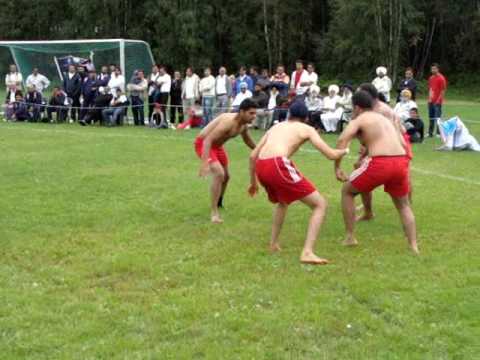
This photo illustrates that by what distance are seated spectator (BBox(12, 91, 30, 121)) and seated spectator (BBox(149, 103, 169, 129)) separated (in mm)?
4330

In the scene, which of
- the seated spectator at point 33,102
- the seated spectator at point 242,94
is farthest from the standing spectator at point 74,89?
the seated spectator at point 242,94

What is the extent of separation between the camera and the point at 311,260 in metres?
6.98

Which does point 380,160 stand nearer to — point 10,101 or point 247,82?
point 247,82

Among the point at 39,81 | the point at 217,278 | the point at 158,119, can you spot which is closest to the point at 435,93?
the point at 158,119

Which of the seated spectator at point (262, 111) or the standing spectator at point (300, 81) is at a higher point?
the standing spectator at point (300, 81)

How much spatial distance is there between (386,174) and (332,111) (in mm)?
12162

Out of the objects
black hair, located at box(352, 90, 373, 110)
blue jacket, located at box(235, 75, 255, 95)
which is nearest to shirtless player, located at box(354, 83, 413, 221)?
black hair, located at box(352, 90, 373, 110)

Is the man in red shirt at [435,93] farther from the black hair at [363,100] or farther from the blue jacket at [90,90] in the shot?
the black hair at [363,100]

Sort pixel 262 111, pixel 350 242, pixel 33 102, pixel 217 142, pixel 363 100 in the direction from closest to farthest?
pixel 363 100, pixel 350 242, pixel 217 142, pixel 262 111, pixel 33 102

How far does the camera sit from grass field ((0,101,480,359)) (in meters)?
5.07

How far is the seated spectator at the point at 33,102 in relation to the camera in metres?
22.8

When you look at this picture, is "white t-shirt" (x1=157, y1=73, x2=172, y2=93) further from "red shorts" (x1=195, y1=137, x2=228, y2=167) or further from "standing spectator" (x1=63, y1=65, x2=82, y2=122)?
"red shorts" (x1=195, y1=137, x2=228, y2=167)

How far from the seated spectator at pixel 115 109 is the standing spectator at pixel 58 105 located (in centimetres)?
170

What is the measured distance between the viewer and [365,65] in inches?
1758
